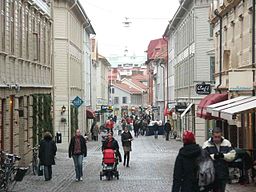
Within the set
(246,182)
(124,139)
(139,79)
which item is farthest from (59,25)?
(139,79)

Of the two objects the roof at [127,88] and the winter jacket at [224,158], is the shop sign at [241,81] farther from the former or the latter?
the roof at [127,88]

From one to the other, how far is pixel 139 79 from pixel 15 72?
170264mm

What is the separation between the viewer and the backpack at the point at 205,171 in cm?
1166

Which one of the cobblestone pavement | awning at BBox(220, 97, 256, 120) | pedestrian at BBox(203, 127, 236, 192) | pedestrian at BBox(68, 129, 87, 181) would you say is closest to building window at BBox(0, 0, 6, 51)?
pedestrian at BBox(68, 129, 87, 181)

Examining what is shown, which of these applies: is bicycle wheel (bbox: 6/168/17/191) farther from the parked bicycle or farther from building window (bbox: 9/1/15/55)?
building window (bbox: 9/1/15/55)

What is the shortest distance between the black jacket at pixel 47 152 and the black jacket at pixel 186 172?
12.6 m

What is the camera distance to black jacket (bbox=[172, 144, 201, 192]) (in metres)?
11.7

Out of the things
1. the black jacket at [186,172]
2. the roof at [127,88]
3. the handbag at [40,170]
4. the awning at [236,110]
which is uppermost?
the roof at [127,88]

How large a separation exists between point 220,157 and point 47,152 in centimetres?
1188

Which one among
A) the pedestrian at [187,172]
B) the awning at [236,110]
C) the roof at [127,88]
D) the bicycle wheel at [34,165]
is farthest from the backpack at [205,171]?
the roof at [127,88]

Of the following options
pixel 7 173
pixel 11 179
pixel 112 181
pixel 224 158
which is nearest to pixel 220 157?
pixel 224 158

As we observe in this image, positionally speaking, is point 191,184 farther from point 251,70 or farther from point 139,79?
point 139,79

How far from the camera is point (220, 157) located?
1277 centimetres

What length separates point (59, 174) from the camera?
26828 mm
